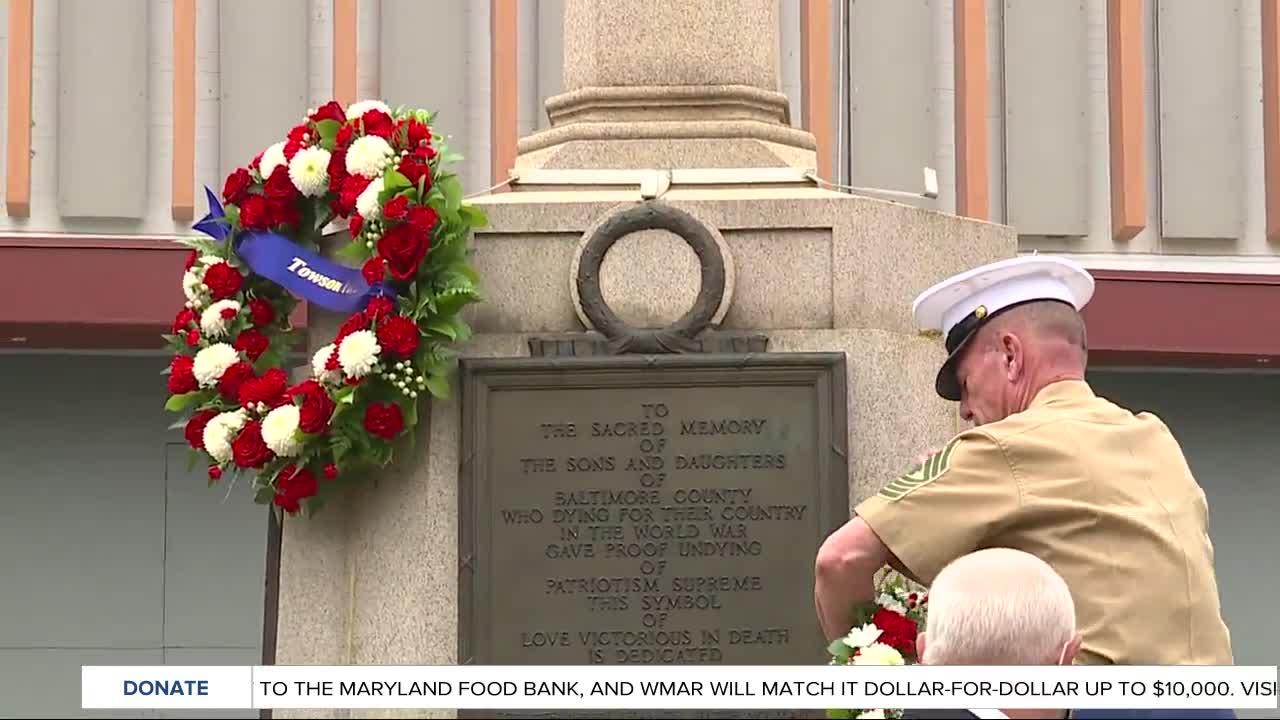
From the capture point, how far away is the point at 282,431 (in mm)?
5965

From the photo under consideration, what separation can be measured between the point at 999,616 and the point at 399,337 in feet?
9.97

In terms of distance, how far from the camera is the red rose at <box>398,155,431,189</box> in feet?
19.9

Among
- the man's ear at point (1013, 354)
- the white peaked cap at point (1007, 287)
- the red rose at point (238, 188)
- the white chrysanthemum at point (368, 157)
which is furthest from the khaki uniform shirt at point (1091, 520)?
the red rose at point (238, 188)

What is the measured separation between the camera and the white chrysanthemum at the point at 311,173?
6.26m

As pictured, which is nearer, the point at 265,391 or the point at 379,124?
the point at 265,391

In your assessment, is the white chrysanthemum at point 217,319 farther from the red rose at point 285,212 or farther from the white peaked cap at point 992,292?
the white peaked cap at point 992,292

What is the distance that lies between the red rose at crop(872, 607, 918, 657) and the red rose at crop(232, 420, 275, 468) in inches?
72.8

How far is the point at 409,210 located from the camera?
599cm

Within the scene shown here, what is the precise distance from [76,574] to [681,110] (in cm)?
1025

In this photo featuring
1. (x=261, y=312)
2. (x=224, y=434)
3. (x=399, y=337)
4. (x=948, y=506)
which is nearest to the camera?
(x=948, y=506)

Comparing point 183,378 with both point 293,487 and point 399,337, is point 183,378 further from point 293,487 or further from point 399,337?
point 399,337

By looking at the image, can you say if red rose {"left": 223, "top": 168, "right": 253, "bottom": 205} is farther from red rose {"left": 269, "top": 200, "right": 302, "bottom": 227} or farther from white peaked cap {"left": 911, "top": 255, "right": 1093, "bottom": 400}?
white peaked cap {"left": 911, "top": 255, "right": 1093, "bottom": 400}

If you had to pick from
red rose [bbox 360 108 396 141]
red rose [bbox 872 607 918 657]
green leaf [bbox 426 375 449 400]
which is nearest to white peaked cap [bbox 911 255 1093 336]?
red rose [bbox 872 607 918 657]

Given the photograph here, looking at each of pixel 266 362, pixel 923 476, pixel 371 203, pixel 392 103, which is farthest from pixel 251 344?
pixel 392 103
